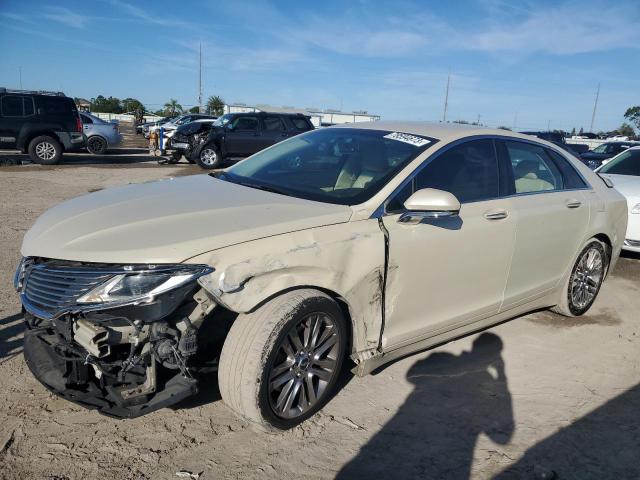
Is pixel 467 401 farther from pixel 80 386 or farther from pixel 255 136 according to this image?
pixel 255 136

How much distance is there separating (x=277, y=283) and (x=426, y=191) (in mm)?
1037

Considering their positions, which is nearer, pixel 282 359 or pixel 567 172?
pixel 282 359

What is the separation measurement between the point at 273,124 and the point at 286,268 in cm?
1521

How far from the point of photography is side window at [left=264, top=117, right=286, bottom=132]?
56.7 feet

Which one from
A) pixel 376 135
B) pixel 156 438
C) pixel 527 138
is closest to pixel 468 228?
pixel 376 135

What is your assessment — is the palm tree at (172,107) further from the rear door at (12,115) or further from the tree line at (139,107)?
the rear door at (12,115)

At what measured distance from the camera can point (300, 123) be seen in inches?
698

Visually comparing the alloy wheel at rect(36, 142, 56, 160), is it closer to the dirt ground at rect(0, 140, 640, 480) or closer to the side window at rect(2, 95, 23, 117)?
the side window at rect(2, 95, 23, 117)

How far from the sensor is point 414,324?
3375mm

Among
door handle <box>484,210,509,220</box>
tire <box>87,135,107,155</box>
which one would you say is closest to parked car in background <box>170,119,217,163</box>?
tire <box>87,135,107,155</box>

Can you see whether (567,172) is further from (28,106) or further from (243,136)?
(28,106)

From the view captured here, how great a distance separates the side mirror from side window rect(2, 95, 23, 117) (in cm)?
1480

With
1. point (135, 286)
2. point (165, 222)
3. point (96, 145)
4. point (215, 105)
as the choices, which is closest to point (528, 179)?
point (165, 222)

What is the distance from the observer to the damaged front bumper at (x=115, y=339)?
2.53 metres
